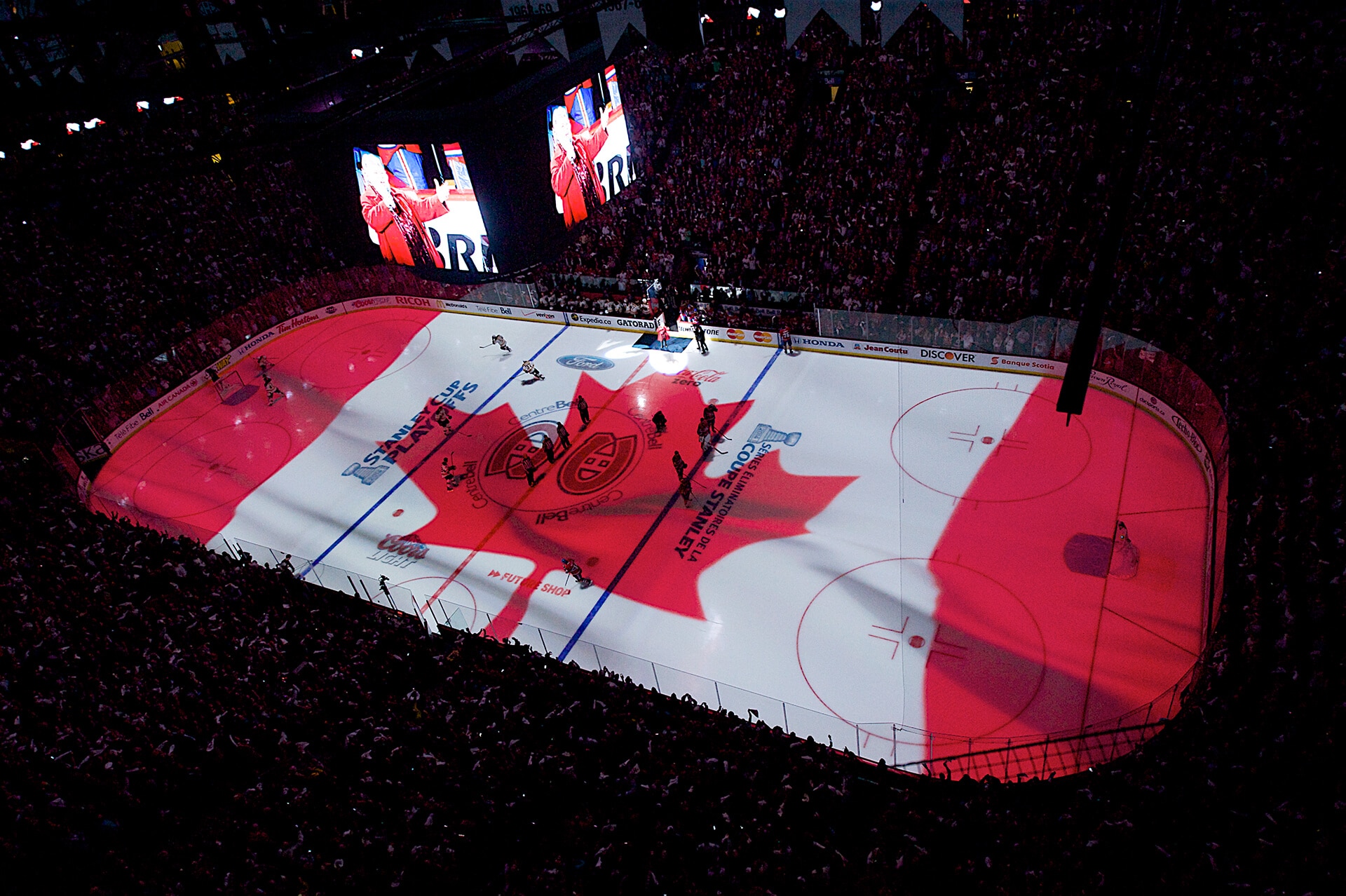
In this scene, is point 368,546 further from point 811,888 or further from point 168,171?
point 811,888

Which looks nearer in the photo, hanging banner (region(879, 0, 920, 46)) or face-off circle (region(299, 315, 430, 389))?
hanging banner (region(879, 0, 920, 46))

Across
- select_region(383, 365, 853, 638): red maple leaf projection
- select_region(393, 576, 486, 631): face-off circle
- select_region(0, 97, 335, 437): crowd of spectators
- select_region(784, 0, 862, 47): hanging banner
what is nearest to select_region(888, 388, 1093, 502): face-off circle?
select_region(383, 365, 853, 638): red maple leaf projection

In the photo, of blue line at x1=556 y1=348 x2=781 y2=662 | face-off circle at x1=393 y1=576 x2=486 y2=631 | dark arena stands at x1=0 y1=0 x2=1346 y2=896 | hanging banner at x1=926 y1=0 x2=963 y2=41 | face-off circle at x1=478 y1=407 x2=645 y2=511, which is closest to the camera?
dark arena stands at x1=0 y1=0 x2=1346 y2=896

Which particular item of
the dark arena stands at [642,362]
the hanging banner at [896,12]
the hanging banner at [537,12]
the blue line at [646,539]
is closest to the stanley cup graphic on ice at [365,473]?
the dark arena stands at [642,362]

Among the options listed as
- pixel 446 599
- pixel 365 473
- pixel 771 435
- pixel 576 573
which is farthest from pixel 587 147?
pixel 446 599

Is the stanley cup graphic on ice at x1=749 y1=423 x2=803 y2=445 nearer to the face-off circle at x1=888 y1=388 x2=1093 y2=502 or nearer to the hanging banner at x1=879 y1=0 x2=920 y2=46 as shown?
the face-off circle at x1=888 y1=388 x2=1093 y2=502

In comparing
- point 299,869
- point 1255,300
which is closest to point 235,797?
point 299,869

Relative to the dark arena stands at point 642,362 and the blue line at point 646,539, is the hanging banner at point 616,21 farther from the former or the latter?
the blue line at point 646,539
